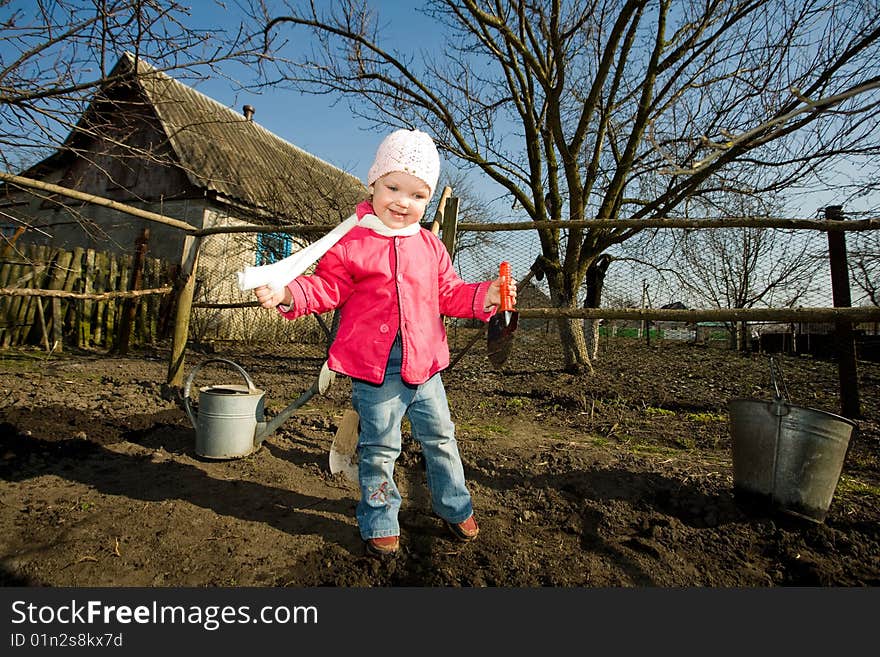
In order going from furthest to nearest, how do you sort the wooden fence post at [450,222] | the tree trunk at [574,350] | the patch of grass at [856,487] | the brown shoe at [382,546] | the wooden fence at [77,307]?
the wooden fence at [77,307], the tree trunk at [574,350], the wooden fence post at [450,222], the patch of grass at [856,487], the brown shoe at [382,546]

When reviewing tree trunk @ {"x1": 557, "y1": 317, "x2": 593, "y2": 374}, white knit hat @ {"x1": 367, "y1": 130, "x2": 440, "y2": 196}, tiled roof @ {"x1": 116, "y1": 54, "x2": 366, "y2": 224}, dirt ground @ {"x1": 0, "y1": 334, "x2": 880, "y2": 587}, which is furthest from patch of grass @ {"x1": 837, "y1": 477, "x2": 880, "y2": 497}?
tiled roof @ {"x1": 116, "y1": 54, "x2": 366, "y2": 224}

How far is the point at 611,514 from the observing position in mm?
2131

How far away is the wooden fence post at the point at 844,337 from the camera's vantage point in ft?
11.7

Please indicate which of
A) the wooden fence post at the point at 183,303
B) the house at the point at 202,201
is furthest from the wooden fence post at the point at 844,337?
the house at the point at 202,201

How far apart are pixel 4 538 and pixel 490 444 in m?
2.30

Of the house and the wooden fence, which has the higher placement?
the house

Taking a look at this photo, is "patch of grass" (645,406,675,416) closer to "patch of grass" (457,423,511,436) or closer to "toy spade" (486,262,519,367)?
"patch of grass" (457,423,511,436)

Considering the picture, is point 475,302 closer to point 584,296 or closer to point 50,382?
point 50,382

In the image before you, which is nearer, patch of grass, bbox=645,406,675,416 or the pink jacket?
the pink jacket

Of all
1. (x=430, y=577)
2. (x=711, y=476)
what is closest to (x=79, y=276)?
(x=430, y=577)

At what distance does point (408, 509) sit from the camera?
7.29 feet

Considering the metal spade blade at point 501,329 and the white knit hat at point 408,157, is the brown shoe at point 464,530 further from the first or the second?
the white knit hat at point 408,157

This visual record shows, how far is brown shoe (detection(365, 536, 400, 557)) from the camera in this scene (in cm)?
176

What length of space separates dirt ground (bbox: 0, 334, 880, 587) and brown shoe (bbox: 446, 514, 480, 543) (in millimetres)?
37
